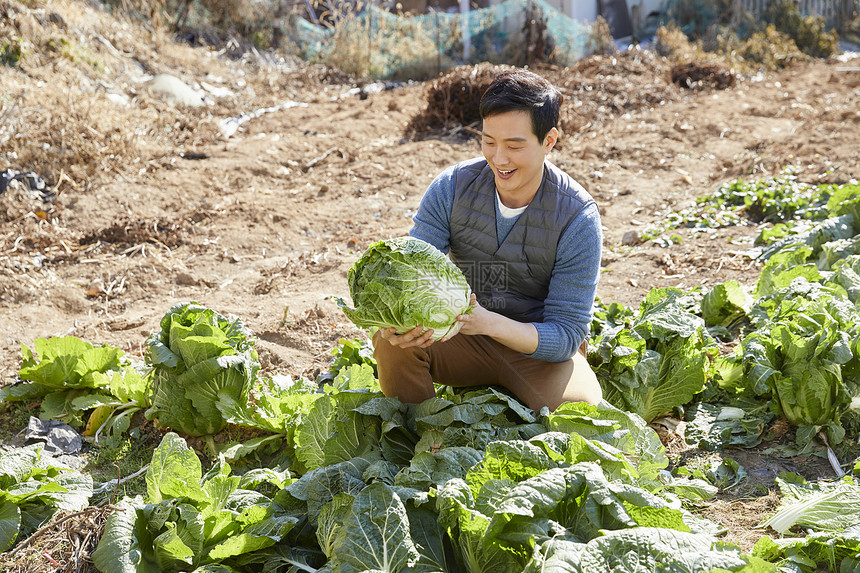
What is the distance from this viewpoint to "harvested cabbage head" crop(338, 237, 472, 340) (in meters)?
2.90

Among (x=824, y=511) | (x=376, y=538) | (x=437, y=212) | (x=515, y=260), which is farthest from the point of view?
(x=437, y=212)

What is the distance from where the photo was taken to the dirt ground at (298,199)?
540 centimetres

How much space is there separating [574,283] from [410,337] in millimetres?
883

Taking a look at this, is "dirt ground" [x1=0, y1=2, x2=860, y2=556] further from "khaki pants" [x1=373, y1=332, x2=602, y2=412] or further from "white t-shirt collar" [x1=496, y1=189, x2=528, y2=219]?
"white t-shirt collar" [x1=496, y1=189, x2=528, y2=219]

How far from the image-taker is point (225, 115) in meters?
10.2

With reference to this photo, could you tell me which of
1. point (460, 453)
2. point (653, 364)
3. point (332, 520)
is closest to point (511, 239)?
point (653, 364)

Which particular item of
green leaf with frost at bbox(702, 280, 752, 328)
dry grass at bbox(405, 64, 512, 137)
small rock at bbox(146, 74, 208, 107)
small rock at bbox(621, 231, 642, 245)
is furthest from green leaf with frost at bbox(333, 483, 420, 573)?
small rock at bbox(146, 74, 208, 107)

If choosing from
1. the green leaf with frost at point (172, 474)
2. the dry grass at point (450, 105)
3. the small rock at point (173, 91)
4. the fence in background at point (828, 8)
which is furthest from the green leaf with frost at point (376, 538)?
the fence in background at point (828, 8)

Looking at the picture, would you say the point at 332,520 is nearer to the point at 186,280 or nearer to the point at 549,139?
the point at 549,139

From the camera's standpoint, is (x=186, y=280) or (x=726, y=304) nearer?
(x=726, y=304)

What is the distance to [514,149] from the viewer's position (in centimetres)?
318

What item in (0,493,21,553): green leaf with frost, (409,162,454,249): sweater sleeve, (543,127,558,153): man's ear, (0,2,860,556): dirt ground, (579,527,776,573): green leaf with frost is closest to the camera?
(579,527,776,573): green leaf with frost

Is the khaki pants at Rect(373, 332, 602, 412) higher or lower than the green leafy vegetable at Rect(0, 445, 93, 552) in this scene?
higher

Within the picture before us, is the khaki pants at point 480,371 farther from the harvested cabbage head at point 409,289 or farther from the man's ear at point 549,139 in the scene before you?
the man's ear at point 549,139
